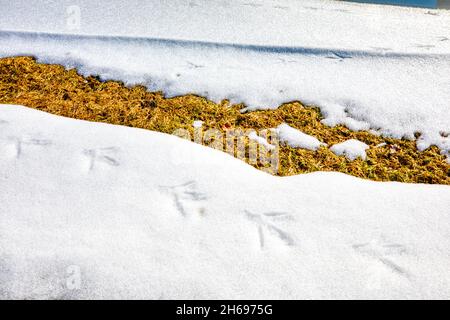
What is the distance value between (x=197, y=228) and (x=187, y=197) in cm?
19

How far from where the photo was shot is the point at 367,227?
4.93 feet

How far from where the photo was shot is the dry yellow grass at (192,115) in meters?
1.93

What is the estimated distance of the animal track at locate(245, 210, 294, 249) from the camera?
1.46 m

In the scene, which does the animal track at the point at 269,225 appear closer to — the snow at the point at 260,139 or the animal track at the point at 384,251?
the animal track at the point at 384,251

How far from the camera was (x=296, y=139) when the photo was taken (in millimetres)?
2119

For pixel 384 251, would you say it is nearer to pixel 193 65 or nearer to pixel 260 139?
pixel 260 139

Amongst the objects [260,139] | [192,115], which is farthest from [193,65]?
[260,139]

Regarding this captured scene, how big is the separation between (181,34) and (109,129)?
137cm

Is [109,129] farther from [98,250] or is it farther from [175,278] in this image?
[175,278]

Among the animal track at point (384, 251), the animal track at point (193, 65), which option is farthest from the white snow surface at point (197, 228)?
the animal track at point (193, 65)

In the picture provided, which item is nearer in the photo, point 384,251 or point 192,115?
point 384,251

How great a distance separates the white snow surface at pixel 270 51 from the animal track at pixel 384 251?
0.87 metres

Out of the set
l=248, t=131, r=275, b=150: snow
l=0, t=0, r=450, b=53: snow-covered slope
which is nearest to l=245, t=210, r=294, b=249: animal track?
l=248, t=131, r=275, b=150: snow
